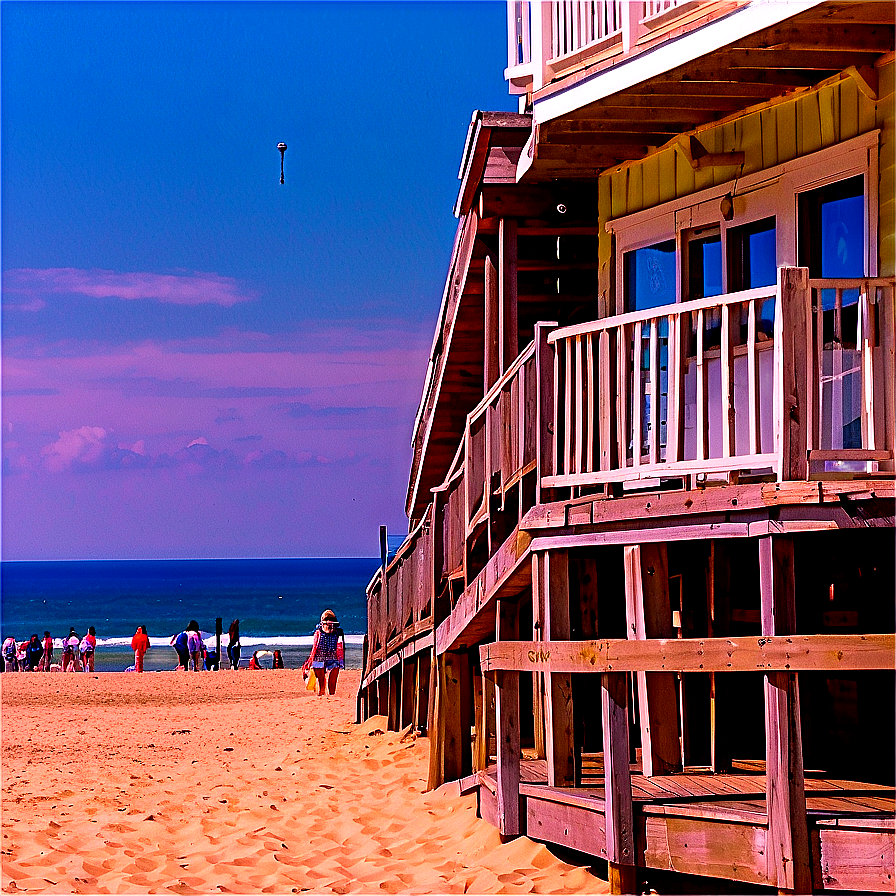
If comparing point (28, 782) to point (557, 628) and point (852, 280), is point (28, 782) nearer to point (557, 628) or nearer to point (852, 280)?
point (557, 628)

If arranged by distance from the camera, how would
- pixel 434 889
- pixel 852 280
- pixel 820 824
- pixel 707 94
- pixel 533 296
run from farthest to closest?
pixel 533 296 → pixel 707 94 → pixel 434 889 → pixel 852 280 → pixel 820 824

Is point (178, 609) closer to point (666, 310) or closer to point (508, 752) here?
point (508, 752)

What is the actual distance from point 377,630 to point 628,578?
940cm

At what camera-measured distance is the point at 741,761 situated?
9.52 metres

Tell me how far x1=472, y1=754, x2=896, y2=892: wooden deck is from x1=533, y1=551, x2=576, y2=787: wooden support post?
0.19m

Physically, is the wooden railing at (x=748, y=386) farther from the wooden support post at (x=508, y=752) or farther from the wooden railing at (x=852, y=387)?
the wooden support post at (x=508, y=752)

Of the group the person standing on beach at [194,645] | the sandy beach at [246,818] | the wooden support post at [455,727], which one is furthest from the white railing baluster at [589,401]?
the person standing on beach at [194,645]

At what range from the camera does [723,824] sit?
689 cm

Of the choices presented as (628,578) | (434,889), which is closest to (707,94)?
(628,578)

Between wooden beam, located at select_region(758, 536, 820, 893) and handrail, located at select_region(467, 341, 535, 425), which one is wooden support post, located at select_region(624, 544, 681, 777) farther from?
handrail, located at select_region(467, 341, 535, 425)

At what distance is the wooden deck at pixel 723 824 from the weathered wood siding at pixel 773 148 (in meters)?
Answer: 3.59

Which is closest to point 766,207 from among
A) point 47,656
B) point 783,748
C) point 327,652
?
point 783,748

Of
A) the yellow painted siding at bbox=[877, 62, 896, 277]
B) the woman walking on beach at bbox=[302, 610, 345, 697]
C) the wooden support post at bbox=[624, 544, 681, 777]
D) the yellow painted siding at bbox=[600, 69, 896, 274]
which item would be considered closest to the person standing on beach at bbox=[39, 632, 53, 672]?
the woman walking on beach at bbox=[302, 610, 345, 697]

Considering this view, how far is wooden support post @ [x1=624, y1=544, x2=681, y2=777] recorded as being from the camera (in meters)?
7.64
